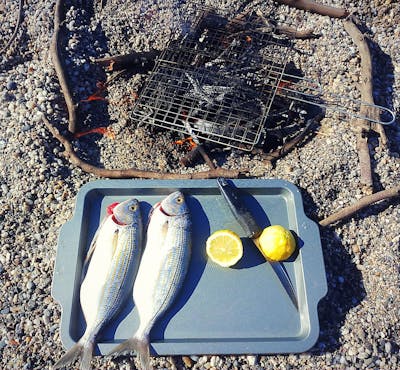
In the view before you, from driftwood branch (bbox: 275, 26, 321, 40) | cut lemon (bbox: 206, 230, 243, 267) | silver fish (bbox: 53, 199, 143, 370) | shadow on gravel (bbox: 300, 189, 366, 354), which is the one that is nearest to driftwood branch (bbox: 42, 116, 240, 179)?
silver fish (bbox: 53, 199, 143, 370)

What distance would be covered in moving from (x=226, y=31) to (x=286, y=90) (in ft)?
3.99

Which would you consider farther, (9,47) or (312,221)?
(9,47)

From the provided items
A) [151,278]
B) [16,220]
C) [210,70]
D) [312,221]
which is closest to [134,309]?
[151,278]

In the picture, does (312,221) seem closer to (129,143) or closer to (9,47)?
(129,143)

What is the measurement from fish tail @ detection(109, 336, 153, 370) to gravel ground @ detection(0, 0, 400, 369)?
20 cm

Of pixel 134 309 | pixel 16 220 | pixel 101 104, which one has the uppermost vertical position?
pixel 101 104

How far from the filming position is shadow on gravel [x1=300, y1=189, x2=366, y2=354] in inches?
141

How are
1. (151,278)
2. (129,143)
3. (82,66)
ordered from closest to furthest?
(151,278), (129,143), (82,66)

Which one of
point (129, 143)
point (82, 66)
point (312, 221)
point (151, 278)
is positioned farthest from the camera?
point (82, 66)

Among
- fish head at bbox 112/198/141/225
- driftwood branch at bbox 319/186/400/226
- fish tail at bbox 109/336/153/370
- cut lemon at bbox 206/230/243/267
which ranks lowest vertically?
fish tail at bbox 109/336/153/370

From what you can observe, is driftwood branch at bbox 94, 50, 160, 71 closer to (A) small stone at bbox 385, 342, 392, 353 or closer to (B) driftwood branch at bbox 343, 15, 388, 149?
(B) driftwood branch at bbox 343, 15, 388, 149

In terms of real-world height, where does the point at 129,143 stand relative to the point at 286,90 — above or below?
below

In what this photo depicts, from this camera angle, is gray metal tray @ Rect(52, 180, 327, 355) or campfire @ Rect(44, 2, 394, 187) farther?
campfire @ Rect(44, 2, 394, 187)

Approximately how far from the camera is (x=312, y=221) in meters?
3.83
